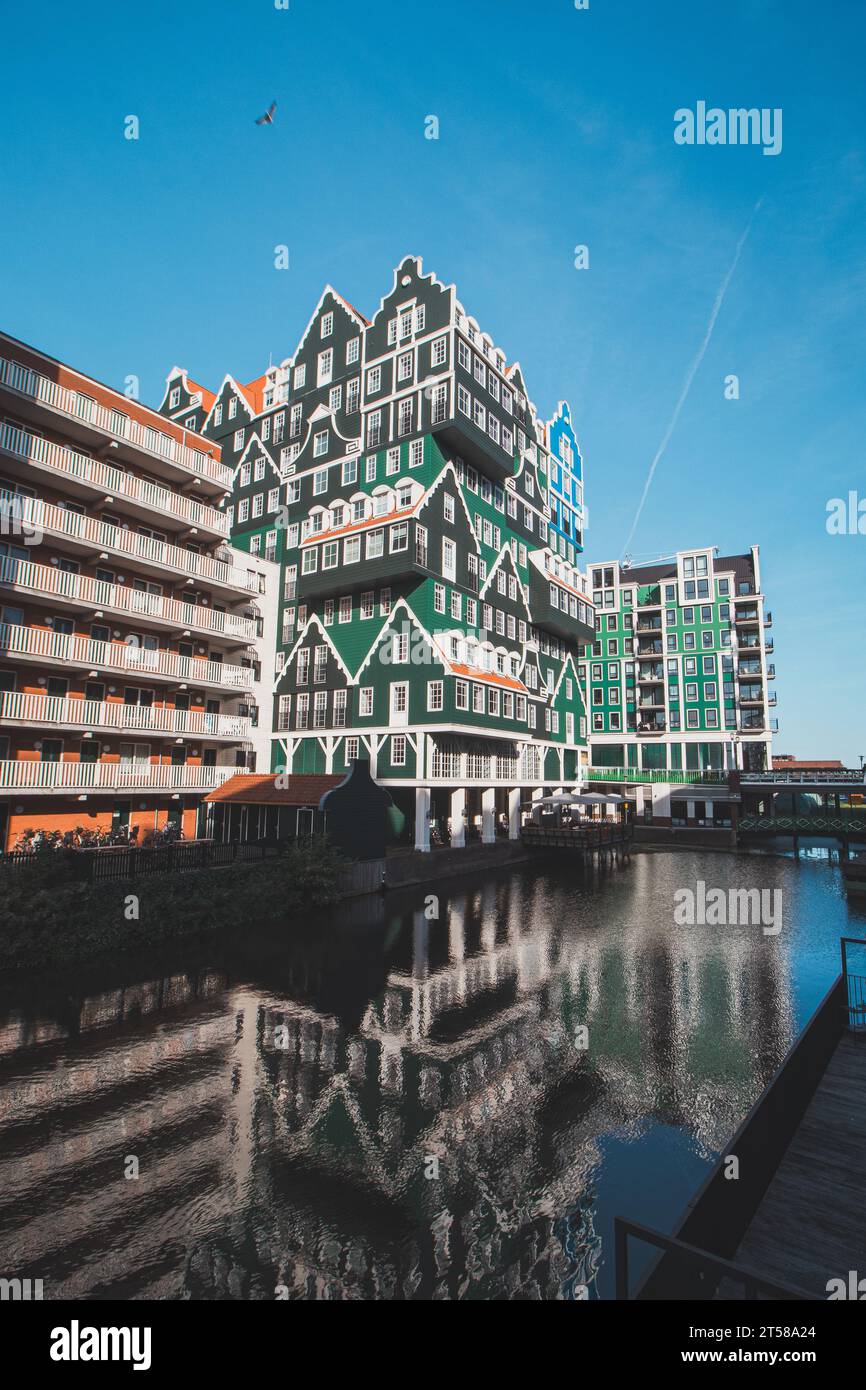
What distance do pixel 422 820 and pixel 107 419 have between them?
79.4 ft

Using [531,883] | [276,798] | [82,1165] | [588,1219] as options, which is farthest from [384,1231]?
[531,883]

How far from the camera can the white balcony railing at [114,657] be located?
77.6 ft

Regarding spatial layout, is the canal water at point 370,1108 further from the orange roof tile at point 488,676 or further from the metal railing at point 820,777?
the metal railing at point 820,777

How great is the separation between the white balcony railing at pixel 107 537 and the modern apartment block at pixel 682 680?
152 ft

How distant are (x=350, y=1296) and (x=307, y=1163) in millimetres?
2597

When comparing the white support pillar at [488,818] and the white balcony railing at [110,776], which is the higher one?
the white balcony railing at [110,776]

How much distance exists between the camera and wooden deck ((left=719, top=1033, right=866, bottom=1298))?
6.55 metres

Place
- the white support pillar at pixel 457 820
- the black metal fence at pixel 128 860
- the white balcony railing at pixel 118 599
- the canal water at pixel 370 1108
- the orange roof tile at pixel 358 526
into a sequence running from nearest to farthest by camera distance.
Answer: the canal water at pixel 370 1108, the black metal fence at pixel 128 860, the white balcony railing at pixel 118 599, the orange roof tile at pixel 358 526, the white support pillar at pixel 457 820

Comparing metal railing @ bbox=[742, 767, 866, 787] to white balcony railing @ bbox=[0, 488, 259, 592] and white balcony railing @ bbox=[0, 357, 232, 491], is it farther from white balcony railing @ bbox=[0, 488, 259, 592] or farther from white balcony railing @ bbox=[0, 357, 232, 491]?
white balcony railing @ bbox=[0, 357, 232, 491]

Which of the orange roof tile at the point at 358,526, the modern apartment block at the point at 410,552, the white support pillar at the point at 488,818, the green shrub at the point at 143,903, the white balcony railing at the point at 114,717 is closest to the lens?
the green shrub at the point at 143,903

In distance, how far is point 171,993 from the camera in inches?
611

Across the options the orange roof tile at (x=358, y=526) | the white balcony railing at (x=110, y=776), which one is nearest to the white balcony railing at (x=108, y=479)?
the orange roof tile at (x=358, y=526)

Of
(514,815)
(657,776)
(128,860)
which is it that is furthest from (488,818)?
(657,776)

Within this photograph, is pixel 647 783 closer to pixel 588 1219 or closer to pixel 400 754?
pixel 400 754
